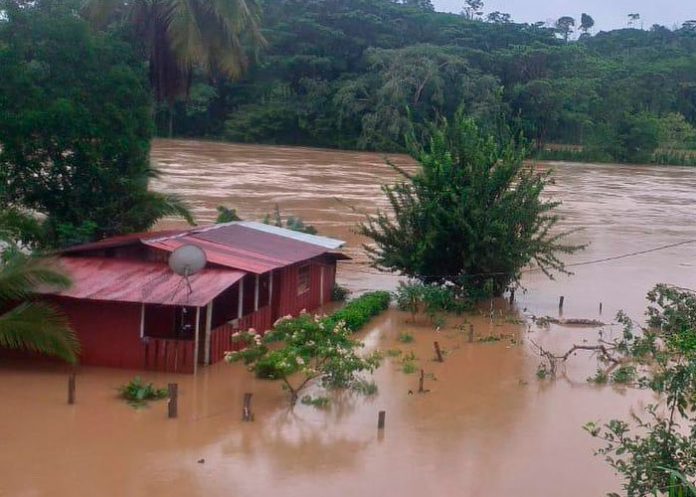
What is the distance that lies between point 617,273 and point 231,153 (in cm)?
3334

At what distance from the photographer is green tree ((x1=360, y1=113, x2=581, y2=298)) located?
1952 centimetres

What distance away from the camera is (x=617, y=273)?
26172 millimetres

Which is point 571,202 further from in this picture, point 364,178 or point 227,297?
point 227,297

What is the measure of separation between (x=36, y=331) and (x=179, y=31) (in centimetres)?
1098

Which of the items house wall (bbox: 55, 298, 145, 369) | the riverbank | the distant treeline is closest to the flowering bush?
house wall (bbox: 55, 298, 145, 369)

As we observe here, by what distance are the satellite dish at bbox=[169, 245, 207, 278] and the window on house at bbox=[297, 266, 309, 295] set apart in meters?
4.35

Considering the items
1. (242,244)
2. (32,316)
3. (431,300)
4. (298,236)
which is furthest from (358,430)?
(298,236)

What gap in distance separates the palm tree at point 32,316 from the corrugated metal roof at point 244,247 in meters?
2.19

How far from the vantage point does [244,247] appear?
54.9 ft

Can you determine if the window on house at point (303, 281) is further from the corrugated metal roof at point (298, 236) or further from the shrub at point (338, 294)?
the shrub at point (338, 294)

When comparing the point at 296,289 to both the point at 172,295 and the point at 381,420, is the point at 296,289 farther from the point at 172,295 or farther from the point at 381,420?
the point at 381,420

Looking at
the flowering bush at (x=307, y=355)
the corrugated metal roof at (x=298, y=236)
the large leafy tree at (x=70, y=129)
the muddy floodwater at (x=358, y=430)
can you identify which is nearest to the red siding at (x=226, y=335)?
the muddy floodwater at (x=358, y=430)

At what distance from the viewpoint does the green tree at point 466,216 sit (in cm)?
1952

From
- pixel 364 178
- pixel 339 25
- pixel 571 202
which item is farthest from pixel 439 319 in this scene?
pixel 339 25
